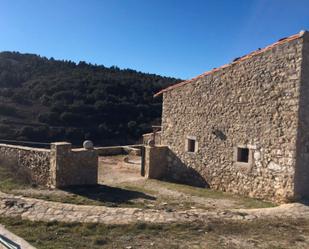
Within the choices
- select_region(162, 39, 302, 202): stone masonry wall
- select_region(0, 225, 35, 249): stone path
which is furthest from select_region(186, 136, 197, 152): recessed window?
select_region(0, 225, 35, 249): stone path

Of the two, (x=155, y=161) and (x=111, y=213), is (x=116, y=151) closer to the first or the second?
(x=155, y=161)

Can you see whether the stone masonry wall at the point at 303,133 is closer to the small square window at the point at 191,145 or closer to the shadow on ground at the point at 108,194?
the shadow on ground at the point at 108,194

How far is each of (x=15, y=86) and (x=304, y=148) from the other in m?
41.0

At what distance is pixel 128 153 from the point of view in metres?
19.5

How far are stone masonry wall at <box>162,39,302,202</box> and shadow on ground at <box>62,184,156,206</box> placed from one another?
286cm

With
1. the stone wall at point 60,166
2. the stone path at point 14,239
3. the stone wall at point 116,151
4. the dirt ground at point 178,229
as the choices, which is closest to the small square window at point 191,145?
the dirt ground at point 178,229

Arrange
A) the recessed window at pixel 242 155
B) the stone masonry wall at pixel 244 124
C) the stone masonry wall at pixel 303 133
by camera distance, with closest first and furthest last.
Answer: the stone masonry wall at pixel 303 133 → the stone masonry wall at pixel 244 124 → the recessed window at pixel 242 155

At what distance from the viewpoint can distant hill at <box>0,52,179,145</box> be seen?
1214 inches

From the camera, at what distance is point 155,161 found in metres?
13.2

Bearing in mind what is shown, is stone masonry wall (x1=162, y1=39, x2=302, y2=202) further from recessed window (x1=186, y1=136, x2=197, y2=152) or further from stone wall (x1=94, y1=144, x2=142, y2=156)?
stone wall (x1=94, y1=144, x2=142, y2=156)

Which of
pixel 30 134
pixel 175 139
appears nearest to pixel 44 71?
pixel 30 134

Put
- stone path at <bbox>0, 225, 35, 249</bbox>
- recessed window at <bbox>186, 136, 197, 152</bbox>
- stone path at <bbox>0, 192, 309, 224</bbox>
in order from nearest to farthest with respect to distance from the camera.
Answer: stone path at <bbox>0, 225, 35, 249</bbox>
stone path at <bbox>0, 192, 309, 224</bbox>
recessed window at <bbox>186, 136, 197, 152</bbox>

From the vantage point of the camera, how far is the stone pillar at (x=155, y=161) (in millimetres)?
13023

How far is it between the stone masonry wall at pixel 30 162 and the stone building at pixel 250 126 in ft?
15.5
